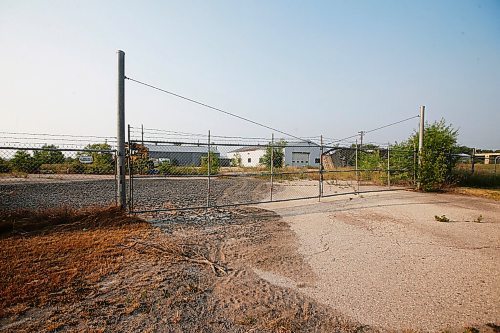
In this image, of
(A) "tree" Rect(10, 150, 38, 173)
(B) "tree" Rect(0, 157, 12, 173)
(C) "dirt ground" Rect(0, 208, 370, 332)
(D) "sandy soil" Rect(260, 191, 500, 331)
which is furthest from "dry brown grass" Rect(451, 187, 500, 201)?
(B) "tree" Rect(0, 157, 12, 173)

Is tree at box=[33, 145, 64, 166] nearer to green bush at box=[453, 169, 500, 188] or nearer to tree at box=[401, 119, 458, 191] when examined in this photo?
tree at box=[401, 119, 458, 191]

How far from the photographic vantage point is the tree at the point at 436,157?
1350 cm

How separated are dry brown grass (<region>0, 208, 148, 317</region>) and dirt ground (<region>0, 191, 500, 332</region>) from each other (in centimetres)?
2

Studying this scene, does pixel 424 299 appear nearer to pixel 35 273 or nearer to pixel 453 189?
pixel 35 273

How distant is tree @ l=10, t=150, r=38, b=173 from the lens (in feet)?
23.6

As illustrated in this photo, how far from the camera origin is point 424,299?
328 centimetres

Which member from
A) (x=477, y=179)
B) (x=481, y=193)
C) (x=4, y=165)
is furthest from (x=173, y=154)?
(x=477, y=179)

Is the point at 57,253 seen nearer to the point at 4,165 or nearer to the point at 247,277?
the point at 247,277

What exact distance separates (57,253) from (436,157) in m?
16.3

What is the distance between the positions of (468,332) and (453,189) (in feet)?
47.7

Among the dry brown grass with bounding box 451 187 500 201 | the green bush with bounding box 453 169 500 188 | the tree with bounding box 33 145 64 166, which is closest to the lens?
the tree with bounding box 33 145 64 166

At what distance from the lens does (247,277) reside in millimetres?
3865

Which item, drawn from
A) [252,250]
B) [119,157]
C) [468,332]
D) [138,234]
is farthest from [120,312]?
[119,157]

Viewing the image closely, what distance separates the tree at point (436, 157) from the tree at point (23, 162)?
1659 centimetres
